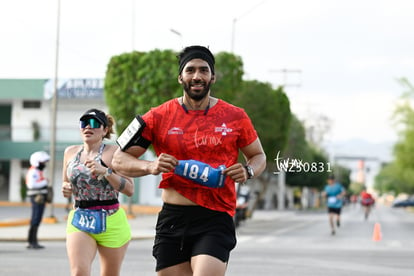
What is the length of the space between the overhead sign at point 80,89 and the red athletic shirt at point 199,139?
4400 centimetres

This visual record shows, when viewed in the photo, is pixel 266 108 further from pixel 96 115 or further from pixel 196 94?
pixel 196 94

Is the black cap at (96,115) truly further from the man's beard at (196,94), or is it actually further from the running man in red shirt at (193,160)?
the man's beard at (196,94)

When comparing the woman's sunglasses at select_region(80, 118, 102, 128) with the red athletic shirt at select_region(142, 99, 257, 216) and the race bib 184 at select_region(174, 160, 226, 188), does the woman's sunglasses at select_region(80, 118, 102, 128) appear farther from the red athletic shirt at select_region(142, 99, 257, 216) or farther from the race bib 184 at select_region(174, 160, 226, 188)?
the race bib 184 at select_region(174, 160, 226, 188)

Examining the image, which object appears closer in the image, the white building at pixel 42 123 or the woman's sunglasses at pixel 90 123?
the woman's sunglasses at pixel 90 123

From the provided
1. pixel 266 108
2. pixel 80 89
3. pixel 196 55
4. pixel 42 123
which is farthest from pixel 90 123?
pixel 42 123

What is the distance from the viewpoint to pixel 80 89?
49531mm

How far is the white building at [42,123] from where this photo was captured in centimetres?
4953

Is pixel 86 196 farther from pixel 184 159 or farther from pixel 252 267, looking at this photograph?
pixel 252 267

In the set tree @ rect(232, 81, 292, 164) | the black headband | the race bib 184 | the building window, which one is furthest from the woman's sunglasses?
the building window

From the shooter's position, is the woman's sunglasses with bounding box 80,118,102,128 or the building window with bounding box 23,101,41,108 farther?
the building window with bounding box 23,101,41,108

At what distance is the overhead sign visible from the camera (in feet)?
160

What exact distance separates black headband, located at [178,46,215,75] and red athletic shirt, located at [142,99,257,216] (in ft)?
0.84

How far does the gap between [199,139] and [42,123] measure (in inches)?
1931

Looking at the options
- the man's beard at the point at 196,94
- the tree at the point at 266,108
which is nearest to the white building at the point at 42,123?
the tree at the point at 266,108
